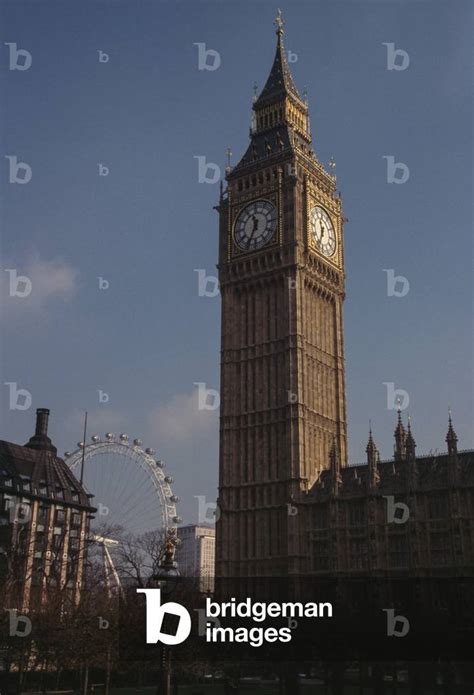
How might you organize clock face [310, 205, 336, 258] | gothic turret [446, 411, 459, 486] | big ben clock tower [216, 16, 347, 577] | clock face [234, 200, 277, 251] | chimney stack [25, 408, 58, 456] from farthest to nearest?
Result: chimney stack [25, 408, 58, 456] → clock face [310, 205, 336, 258] → clock face [234, 200, 277, 251] → big ben clock tower [216, 16, 347, 577] → gothic turret [446, 411, 459, 486]

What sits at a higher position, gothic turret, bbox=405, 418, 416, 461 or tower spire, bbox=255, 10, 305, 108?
tower spire, bbox=255, 10, 305, 108

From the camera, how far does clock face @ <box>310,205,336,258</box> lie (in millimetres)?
105500

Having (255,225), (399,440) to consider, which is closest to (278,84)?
(255,225)

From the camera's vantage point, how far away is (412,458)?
85.9 m

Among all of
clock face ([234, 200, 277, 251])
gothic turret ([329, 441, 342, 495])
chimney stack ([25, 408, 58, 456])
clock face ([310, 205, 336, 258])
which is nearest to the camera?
gothic turret ([329, 441, 342, 495])

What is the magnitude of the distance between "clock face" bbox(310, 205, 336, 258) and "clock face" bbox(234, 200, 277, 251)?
5371 mm

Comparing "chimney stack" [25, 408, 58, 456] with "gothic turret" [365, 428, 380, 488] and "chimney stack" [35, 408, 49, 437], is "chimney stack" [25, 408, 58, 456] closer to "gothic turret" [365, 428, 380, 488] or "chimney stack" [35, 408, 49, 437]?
"chimney stack" [35, 408, 49, 437]

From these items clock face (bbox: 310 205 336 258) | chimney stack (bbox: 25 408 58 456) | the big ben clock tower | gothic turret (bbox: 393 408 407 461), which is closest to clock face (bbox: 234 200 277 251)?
the big ben clock tower

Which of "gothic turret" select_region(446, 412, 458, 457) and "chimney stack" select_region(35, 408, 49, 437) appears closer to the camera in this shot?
"gothic turret" select_region(446, 412, 458, 457)

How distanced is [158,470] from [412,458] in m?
45.0

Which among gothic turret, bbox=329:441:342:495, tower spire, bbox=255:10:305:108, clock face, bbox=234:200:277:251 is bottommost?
gothic turret, bbox=329:441:342:495

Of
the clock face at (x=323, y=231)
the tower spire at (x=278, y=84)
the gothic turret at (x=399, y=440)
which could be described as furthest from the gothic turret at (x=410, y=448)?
the tower spire at (x=278, y=84)

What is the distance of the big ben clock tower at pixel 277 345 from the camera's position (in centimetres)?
9381

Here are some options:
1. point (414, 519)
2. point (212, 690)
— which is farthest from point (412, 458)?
point (212, 690)
